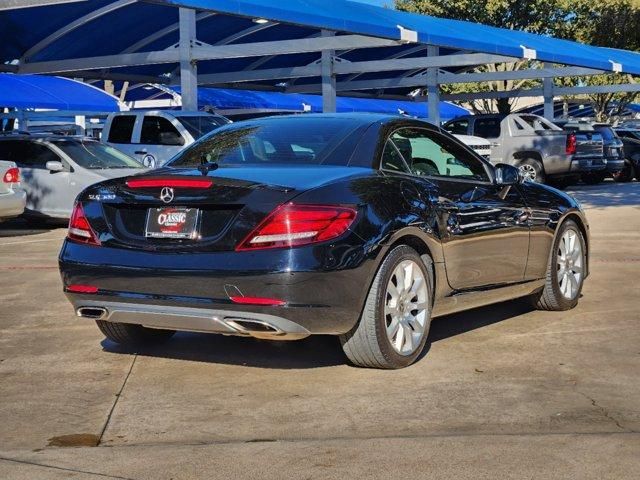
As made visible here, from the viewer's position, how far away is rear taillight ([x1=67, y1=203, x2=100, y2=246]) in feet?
19.7

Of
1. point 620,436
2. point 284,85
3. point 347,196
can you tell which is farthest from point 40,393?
point 284,85

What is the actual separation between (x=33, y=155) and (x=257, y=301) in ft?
40.6

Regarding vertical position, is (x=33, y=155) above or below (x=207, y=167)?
below

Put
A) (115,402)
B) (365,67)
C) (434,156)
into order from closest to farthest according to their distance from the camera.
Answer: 1. (115,402)
2. (434,156)
3. (365,67)

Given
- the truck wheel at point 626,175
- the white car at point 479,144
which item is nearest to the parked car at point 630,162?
the truck wheel at point 626,175

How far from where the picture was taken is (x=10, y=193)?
47.6 feet

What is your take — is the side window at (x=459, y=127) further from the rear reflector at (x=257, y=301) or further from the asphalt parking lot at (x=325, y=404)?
the rear reflector at (x=257, y=301)

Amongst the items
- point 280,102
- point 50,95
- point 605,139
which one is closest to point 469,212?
point 605,139

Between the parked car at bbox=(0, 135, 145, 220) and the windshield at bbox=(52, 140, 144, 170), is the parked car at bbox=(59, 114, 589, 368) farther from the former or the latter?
the windshield at bbox=(52, 140, 144, 170)

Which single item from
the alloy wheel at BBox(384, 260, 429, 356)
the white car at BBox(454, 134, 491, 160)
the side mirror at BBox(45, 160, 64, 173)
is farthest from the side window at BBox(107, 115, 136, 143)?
the alloy wheel at BBox(384, 260, 429, 356)

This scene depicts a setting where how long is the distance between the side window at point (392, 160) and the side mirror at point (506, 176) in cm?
92

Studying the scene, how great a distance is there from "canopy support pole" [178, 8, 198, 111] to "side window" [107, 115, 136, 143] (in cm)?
160

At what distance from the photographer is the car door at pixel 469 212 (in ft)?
21.6

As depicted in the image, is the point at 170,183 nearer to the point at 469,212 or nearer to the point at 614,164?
the point at 469,212
